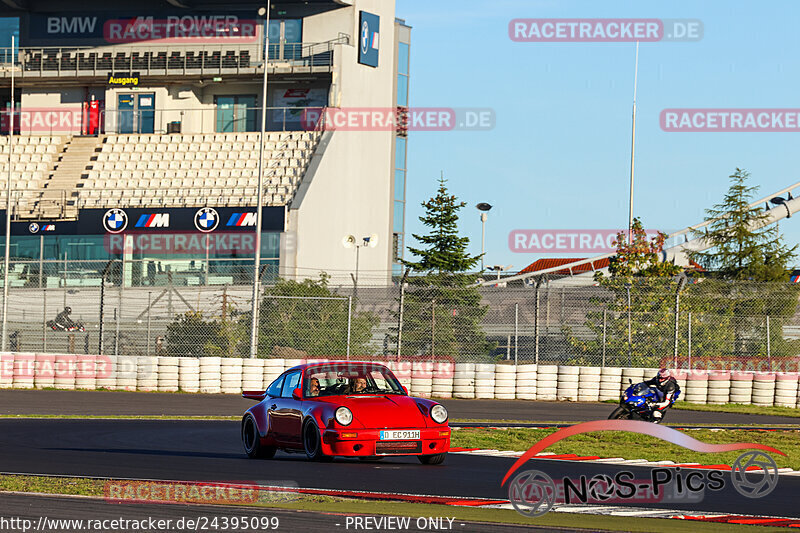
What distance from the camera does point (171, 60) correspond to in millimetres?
50031

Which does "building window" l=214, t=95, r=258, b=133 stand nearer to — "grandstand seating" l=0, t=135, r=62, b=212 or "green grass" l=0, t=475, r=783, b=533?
"grandstand seating" l=0, t=135, r=62, b=212

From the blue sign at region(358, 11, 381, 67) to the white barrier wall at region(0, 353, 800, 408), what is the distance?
91.7 ft

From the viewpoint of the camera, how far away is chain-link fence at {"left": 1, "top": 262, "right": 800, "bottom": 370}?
2472cm

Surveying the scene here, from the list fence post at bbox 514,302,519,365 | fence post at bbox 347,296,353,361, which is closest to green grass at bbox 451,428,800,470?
fence post at bbox 514,302,519,365

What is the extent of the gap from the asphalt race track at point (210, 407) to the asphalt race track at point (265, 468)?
482cm

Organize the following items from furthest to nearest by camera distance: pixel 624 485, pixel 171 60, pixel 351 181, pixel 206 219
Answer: pixel 171 60 → pixel 351 181 → pixel 206 219 → pixel 624 485

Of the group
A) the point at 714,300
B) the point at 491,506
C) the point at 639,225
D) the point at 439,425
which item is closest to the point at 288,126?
the point at 639,225

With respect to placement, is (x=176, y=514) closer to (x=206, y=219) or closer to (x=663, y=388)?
(x=663, y=388)

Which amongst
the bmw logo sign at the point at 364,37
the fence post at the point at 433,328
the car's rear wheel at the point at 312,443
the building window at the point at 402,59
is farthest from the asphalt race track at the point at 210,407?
the building window at the point at 402,59

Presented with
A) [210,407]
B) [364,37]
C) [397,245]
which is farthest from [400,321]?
[397,245]

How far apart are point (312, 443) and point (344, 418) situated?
2.06ft

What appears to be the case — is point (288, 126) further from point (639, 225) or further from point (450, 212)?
point (639, 225)

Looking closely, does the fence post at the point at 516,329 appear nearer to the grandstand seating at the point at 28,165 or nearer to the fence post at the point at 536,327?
the fence post at the point at 536,327

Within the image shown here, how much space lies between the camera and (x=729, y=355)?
24.8 metres
